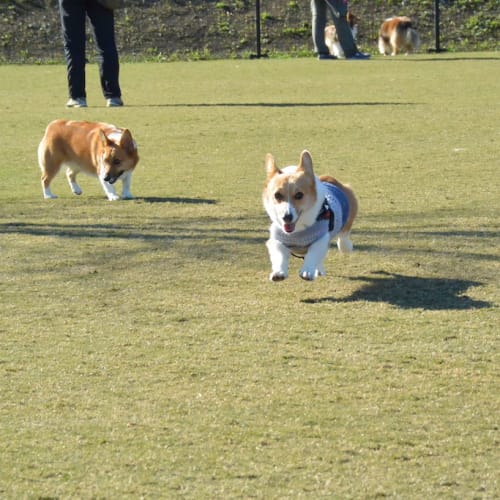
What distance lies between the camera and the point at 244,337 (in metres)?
4.23

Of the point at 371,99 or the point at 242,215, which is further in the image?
the point at 371,99

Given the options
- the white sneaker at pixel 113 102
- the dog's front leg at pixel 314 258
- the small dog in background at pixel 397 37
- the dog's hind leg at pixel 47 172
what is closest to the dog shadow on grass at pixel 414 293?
the dog's front leg at pixel 314 258

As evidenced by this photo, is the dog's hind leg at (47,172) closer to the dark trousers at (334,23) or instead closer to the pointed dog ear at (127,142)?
the pointed dog ear at (127,142)

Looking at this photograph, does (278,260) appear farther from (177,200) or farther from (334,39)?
(334,39)

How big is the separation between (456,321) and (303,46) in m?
17.0

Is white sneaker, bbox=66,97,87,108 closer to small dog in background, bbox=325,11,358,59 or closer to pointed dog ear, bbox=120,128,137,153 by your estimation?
pointed dog ear, bbox=120,128,137,153

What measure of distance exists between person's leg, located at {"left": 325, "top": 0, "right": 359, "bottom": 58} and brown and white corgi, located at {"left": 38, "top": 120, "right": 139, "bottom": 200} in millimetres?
9673

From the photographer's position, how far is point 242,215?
6.48 metres

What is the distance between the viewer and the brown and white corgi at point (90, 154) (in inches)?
280

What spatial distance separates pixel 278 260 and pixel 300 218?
188mm

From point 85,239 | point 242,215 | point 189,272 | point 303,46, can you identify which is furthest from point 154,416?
point 303,46

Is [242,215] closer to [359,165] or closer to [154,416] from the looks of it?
[359,165]

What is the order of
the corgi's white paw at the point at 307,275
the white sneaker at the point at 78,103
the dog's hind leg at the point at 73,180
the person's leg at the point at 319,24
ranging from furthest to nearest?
the person's leg at the point at 319,24 → the white sneaker at the point at 78,103 → the dog's hind leg at the point at 73,180 → the corgi's white paw at the point at 307,275

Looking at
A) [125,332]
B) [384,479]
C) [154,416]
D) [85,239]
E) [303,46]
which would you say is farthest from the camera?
[303,46]
